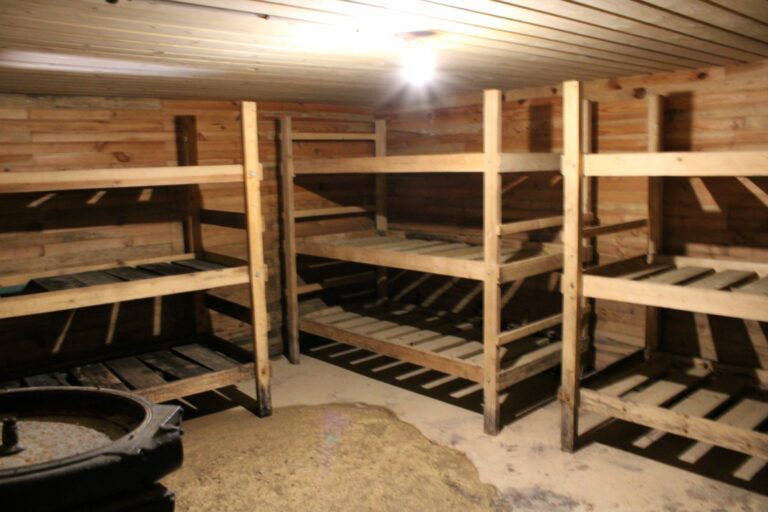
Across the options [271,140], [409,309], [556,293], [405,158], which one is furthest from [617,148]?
[271,140]

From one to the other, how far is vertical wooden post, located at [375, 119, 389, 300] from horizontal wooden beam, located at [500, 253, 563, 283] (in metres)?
2.14

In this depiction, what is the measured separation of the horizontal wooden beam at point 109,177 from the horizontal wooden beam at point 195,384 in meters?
1.24

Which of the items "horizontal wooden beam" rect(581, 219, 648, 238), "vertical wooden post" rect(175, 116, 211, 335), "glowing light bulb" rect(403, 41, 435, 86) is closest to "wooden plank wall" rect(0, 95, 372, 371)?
"vertical wooden post" rect(175, 116, 211, 335)

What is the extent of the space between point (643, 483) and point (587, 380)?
686 mm

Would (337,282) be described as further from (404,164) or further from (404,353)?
(404,164)

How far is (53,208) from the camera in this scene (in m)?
4.79

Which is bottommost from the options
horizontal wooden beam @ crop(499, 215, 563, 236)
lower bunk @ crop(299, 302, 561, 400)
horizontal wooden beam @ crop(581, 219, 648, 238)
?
lower bunk @ crop(299, 302, 561, 400)

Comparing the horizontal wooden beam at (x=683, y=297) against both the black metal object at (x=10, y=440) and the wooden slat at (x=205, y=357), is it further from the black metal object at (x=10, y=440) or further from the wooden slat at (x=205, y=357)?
the black metal object at (x=10, y=440)

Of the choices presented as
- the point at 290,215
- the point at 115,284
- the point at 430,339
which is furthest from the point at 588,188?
the point at 115,284

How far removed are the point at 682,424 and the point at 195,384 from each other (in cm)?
286

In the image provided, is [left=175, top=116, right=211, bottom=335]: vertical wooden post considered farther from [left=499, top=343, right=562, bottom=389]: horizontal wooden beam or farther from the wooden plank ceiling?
[left=499, top=343, right=562, bottom=389]: horizontal wooden beam

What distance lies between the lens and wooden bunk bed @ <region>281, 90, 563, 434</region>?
4.03 meters

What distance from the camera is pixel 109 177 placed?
12.4 feet

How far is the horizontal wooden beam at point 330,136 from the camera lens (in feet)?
19.1
